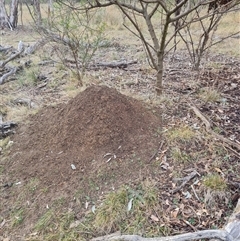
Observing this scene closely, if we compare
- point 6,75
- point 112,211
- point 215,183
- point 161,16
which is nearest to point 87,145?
point 112,211

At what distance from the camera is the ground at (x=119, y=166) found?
1.96m

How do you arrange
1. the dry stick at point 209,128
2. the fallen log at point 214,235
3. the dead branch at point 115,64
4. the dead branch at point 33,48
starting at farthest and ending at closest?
the dead branch at point 33,48
the dead branch at point 115,64
the dry stick at point 209,128
the fallen log at point 214,235

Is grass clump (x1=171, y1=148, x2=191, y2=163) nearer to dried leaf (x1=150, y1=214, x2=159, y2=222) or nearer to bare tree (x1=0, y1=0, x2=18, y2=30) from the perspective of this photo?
dried leaf (x1=150, y1=214, x2=159, y2=222)

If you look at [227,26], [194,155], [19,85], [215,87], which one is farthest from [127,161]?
[227,26]

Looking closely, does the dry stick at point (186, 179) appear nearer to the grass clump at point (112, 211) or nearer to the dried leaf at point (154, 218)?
the dried leaf at point (154, 218)

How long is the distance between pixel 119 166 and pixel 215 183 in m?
0.69

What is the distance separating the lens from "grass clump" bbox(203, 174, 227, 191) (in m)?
2.04

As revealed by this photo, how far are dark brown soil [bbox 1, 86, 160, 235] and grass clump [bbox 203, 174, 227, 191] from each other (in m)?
0.47

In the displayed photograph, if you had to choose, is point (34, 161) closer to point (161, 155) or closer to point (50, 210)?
point (50, 210)

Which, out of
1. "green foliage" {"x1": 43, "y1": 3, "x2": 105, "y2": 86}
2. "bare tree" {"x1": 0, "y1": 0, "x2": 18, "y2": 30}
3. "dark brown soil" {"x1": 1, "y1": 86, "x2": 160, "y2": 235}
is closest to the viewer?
"dark brown soil" {"x1": 1, "y1": 86, "x2": 160, "y2": 235}

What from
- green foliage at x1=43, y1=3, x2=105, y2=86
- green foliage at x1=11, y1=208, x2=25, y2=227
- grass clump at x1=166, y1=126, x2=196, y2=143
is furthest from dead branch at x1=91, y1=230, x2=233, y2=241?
green foliage at x1=43, y1=3, x2=105, y2=86

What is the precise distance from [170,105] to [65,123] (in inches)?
43.0

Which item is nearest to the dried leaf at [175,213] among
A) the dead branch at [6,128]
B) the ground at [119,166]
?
the ground at [119,166]

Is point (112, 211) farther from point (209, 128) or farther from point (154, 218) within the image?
point (209, 128)
